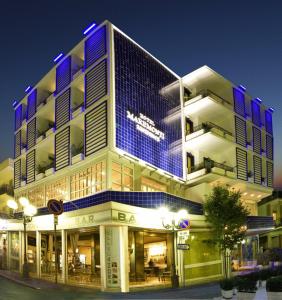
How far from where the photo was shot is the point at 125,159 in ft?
106

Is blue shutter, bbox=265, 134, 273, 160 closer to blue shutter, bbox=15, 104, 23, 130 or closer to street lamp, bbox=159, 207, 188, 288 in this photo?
street lamp, bbox=159, 207, 188, 288

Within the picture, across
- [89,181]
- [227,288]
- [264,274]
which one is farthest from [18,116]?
[227,288]

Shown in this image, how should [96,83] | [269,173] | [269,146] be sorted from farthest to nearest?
[269,146]
[269,173]
[96,83]

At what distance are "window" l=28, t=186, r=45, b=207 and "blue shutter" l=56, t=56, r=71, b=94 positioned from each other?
9.36 m

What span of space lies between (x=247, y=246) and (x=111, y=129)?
90.5 feet

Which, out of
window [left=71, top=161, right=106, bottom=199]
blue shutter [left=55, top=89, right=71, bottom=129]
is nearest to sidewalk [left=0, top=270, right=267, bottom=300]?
window [left=71, top=161, right=106, bottom=199]

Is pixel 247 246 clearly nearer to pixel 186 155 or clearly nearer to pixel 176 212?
pixel 186 155

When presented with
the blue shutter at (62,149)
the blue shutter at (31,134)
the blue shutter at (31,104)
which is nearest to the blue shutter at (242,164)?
the blue shutter at (62,149)

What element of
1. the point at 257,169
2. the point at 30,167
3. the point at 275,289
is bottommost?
the point at 275,289

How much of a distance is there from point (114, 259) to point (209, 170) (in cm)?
1525

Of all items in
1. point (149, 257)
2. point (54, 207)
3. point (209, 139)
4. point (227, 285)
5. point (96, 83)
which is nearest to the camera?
point (227, 285)

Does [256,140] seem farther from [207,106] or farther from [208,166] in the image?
[208,166]

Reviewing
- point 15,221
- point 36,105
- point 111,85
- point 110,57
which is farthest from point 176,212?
point 36,105

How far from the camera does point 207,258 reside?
35.3 metres
